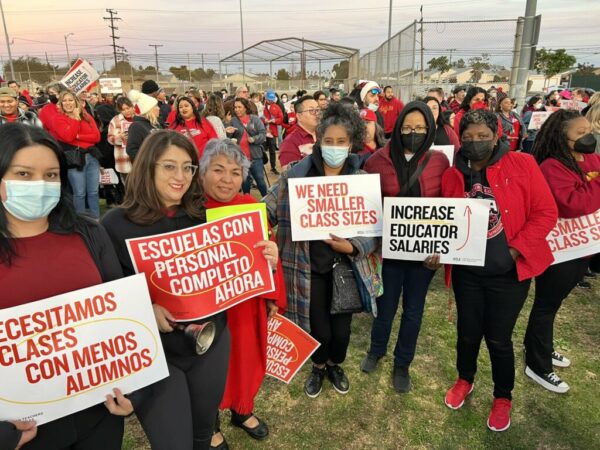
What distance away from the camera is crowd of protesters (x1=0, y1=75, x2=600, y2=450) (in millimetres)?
1603

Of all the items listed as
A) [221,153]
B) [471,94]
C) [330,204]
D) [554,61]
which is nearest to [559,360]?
[330,204]

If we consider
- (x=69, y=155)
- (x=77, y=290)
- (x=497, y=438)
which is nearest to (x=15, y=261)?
(x=77, y=290)

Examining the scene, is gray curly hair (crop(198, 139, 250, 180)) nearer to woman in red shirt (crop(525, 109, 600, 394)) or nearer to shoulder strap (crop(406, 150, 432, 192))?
shoulder strap (crop(406, 150, 432, 192))

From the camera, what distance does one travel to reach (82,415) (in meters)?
1.68

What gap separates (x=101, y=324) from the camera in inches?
65.0

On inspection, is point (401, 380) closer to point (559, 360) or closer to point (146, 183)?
point (559, 360)

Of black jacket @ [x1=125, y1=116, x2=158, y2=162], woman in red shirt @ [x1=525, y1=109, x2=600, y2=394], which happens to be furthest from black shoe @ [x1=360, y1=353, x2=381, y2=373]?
black jacket @ [x1=125, y1=116, x2=158, y2=162]

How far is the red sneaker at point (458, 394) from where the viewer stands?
3199 mm

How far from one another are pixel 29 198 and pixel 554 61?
2416 inches

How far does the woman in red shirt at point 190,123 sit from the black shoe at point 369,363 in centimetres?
410

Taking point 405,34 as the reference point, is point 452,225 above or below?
below

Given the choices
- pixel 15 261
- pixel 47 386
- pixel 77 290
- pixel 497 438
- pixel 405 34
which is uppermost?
pixel 405 34

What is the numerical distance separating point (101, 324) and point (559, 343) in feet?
13.9

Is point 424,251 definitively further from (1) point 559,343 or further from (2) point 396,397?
(1) point 559,343
